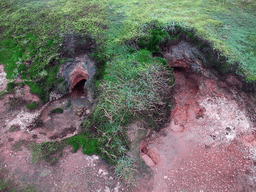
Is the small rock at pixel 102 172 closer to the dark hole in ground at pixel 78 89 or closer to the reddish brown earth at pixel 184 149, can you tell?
the reddish brown earth at pixel 184 149

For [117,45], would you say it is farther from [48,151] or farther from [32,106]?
[48,151]

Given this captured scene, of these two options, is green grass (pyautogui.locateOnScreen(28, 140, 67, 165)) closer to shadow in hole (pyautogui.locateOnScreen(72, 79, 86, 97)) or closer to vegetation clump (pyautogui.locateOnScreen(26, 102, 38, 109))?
vegetation clump (pyautogui.locateOnScreen(26, 102, 38, 109))

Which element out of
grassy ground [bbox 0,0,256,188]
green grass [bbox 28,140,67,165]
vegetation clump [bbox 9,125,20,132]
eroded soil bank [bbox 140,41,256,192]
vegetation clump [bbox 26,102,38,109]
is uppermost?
grassy ground [bbox 0,0,256,188]

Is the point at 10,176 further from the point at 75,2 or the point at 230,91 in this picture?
the point at 75,2

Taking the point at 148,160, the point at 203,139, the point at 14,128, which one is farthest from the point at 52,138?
the point at 203,139

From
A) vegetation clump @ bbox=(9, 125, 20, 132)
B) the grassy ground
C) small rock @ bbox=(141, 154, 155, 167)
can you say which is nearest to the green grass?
the grassy ground

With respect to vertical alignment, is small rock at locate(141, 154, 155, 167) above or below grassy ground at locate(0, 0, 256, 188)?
below

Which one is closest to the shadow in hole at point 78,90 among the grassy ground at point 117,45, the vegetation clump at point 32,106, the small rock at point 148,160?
the grassy ground at point 117,45
